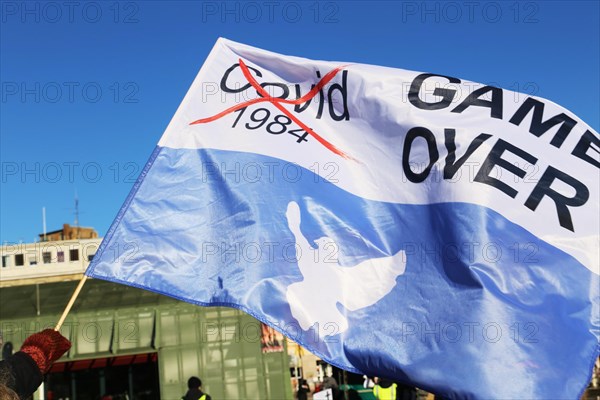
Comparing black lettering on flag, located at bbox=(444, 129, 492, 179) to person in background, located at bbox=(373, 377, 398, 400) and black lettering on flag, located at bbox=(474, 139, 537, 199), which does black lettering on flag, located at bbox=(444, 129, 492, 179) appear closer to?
black lettering on flag, located at bbox=(474, 139, 537, 199)

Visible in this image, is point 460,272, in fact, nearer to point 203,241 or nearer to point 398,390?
point 203,241

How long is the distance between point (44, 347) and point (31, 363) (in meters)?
0.44

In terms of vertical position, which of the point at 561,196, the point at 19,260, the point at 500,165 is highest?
the point at 19,260

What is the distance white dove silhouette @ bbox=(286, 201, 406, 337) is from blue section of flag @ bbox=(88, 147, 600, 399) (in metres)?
0.04

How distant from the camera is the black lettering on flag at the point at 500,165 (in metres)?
4.93

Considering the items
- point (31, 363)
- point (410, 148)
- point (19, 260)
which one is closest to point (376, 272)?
point (410, 148)

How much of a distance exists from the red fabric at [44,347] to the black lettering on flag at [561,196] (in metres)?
2.95

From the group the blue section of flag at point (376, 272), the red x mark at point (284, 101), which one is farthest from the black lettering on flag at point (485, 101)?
the red x mark at point (284, 101)

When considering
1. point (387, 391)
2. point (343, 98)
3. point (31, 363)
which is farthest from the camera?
point (387, 391)

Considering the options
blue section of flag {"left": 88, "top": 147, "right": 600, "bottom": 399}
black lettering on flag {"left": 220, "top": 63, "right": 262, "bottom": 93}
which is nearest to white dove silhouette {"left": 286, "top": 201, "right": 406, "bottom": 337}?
blue section of flag {"left": 88, "top": 147, "right": 600, "bottom": 399}

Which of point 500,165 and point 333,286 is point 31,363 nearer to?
point 333,286

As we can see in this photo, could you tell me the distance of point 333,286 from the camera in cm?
509

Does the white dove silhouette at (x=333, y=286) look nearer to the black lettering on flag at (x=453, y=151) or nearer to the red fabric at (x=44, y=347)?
the black lettering on flag at (x=453, y=151)

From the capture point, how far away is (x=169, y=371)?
66.2 feet
